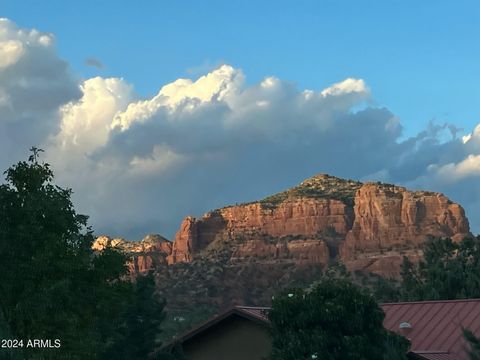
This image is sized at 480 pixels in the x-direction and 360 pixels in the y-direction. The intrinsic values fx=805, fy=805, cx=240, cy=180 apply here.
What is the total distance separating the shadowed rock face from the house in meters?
125

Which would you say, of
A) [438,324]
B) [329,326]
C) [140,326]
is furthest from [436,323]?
[140,326]

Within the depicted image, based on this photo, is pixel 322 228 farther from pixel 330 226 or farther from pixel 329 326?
pixel 329 326

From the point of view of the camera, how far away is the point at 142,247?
19562 centimetres

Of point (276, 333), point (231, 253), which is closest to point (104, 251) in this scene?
point (276, 333)

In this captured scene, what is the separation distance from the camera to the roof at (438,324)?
24609 mm

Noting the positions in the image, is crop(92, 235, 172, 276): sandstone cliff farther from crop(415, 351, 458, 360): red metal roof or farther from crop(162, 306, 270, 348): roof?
crop(415, 351, 458, 360): red metal roof

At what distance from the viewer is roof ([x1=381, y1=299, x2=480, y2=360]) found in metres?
24.6

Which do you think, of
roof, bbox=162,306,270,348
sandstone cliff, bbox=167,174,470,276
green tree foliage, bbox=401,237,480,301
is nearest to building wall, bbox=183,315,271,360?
roof, bbox=162,306,270,348

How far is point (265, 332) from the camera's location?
25.0m

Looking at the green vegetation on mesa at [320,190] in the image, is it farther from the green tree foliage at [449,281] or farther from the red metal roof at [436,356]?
the red metal roof at [436,356]

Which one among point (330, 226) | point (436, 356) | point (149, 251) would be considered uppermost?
point (149, 251)

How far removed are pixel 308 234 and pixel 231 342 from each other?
482ft

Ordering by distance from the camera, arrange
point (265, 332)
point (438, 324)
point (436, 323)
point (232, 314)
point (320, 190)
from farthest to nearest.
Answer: point (320, 190)
point (436, 323)
point (438, 324)
point (232, 314)
point (265, 332)

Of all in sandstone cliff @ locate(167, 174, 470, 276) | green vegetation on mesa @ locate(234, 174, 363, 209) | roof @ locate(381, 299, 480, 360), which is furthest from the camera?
green vegetation on mesa @ locate(234, 174, 363, 209)
